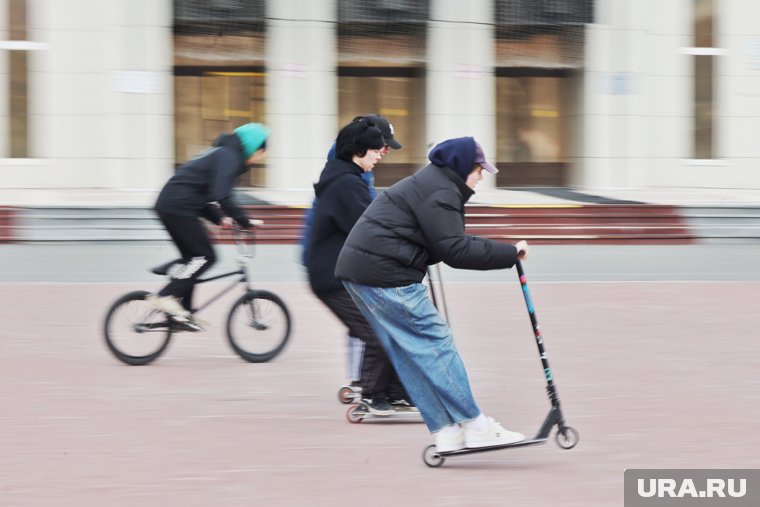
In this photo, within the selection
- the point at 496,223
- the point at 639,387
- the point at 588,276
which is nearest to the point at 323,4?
the point at 496,223

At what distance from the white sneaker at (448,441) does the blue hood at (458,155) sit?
119 cm

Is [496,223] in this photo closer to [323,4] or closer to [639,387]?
[323,4]

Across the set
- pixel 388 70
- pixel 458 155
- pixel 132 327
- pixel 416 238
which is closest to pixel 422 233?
pixel 416 238

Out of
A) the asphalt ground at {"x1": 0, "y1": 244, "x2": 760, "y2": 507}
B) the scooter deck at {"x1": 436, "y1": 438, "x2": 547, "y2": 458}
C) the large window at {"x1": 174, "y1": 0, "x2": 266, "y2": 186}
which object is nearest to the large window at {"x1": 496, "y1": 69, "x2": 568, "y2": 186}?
the large window at {"x1": 174, "y1": 0, "x2": 266, "y2": 186}

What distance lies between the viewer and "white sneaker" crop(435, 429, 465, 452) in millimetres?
5773

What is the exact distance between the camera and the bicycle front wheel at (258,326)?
28.2 ft

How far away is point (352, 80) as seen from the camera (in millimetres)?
24297

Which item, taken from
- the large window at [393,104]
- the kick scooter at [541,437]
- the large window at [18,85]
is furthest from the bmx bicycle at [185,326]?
the large window at [393,104]

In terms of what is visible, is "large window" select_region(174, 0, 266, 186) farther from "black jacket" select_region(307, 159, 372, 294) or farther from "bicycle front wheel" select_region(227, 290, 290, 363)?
"black jacket" select_region(307, 159, 372, 294)

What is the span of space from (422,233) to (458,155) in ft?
1.28

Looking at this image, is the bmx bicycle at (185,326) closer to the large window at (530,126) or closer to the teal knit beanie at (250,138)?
the teal knit beanie at (250,138)

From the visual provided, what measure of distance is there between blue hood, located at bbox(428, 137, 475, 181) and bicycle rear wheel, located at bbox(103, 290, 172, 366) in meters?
3.44

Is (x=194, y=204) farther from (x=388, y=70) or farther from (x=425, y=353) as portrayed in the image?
(x=388, y=70)

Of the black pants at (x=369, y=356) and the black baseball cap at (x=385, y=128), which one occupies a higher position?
the black baseball cap at (x=385, y=128)
